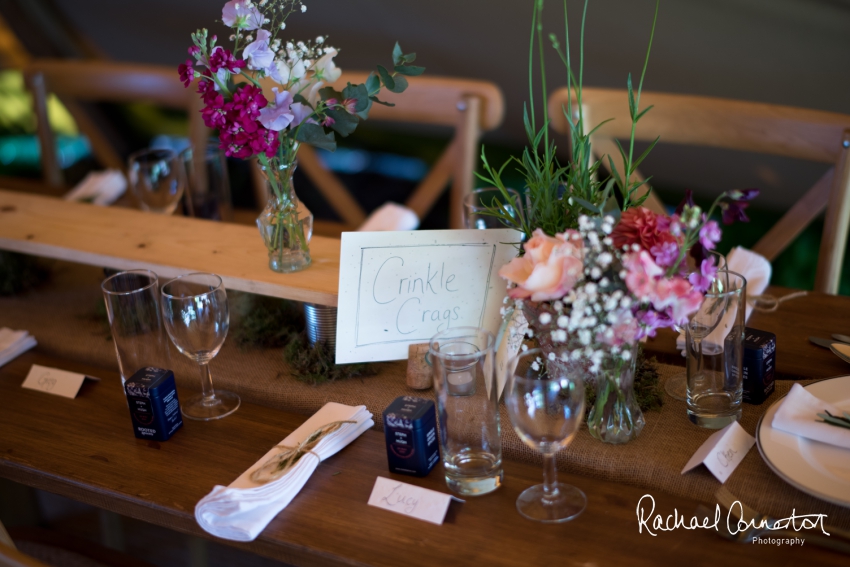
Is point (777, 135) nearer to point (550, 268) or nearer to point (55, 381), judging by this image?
point (550, 268)

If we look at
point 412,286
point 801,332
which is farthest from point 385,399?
point 801,332

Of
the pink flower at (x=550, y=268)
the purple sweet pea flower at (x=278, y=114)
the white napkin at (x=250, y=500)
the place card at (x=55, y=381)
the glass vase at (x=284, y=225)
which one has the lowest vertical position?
the place card at (x=55, y=381)

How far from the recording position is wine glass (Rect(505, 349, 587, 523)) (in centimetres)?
81

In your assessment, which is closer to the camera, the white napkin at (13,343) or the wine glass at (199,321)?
the wine glass at (199,321)

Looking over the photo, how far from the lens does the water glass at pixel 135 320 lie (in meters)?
1.11

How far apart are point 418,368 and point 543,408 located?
0.34 metres

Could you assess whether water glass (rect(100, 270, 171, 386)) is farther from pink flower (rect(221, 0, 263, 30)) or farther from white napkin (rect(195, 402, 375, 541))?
pink flower (rect(221, 0, 263, 30))

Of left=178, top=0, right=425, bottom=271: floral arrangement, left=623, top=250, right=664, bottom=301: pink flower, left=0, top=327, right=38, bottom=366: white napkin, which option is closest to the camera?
left=623, top=250, right=664, bottom=301: pink flower

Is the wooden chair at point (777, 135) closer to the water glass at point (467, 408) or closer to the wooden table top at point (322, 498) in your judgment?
the water glass at point (467, 408)

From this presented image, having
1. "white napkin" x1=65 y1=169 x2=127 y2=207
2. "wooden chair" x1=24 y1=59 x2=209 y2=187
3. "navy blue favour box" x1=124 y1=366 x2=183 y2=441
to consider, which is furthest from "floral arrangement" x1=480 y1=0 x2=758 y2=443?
"wooden chair" x1=24 y1=59 x2=209 y2=187

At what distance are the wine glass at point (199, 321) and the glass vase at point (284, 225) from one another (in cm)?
11

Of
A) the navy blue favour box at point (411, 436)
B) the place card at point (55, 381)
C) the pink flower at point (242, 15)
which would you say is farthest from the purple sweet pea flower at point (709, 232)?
the place card at point (55, 381)
